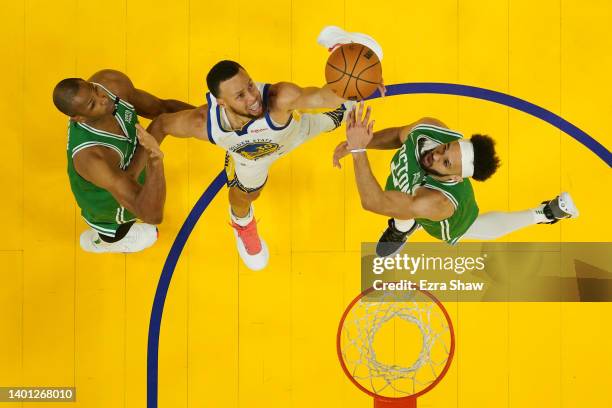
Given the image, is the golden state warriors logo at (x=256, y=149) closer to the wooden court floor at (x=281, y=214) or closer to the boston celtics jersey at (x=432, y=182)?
the boston celtics jersey at (x=432, y=182)

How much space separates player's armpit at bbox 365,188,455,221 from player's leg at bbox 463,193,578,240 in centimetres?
59

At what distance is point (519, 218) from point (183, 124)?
2.24 metres

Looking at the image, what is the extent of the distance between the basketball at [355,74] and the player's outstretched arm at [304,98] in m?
0.05

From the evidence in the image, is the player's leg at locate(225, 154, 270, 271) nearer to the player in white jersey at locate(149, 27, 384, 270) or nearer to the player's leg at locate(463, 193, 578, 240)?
the player in white jersey at locate(149, 27, 384, 270)

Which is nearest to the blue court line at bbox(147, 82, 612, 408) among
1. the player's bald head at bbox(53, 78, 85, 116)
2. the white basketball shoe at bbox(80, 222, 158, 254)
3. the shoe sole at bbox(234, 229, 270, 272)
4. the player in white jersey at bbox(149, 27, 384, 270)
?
the white basketball shoe at bbox(80, 222, 158, 254)

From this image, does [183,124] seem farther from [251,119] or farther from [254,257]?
[254,257]

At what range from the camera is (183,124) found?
321cm

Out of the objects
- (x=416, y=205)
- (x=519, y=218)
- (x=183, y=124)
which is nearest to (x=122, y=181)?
(x=183, y=124)

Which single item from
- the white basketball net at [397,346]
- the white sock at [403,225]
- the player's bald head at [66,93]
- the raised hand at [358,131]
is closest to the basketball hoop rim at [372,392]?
the white basketball net at [397,346]

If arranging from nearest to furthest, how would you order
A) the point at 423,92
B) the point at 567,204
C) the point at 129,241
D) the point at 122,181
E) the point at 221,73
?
the point at 221,73 → the point at 122,181 → the point at 567,204 → the point at 129,241 → the point at 423,92

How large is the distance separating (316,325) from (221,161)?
4.50 feet

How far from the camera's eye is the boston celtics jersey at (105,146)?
123 inches

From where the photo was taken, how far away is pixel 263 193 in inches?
165

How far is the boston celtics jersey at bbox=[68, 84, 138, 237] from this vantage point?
10.3 ft
